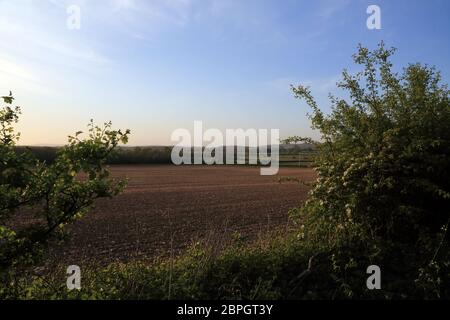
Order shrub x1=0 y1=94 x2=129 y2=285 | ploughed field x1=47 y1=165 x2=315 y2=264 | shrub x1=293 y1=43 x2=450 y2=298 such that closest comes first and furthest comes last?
shrub x1=0 y1=94 x2=129 y2=285 → shrub x1=293 y1=43 x2=450 y2=298 → ploughed field x1=47 y1=165 x2=315 y2=264

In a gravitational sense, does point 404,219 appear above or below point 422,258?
above

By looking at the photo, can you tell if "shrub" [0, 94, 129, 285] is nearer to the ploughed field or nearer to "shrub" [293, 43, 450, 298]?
the ploughed field

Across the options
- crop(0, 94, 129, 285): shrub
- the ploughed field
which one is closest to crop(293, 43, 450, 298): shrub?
the ploughed field

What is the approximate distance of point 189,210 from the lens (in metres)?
17.5

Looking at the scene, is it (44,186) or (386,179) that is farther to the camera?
(386,179)

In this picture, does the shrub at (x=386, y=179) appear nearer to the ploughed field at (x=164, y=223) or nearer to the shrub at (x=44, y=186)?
the ploughed field at (x=164, y=223)

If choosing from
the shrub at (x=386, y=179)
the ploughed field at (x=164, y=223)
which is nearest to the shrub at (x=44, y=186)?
the ploughed field at (x=164, y=223)

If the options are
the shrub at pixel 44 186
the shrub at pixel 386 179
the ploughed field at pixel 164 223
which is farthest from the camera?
the ploughed field at pixel 164 223

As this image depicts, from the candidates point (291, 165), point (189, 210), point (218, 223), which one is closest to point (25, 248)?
point (218, 223)

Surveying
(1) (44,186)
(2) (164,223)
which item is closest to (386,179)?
(1) (44,186)

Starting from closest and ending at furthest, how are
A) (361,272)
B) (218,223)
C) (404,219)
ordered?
1. (361,272)
2. (404,219)
3. (218,223)

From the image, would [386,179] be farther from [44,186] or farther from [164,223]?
[164,223]
